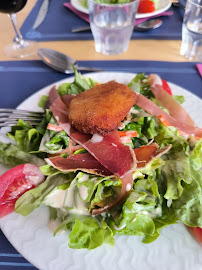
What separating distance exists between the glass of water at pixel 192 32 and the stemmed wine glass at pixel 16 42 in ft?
3.80

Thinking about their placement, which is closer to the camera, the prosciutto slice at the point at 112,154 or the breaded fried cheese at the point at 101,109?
the prosciutto slice at the point at 112,154

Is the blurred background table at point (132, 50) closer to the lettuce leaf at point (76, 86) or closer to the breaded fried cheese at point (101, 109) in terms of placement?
the lettuce leaf at point (76, 86)

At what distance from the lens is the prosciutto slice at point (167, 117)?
Result: 1127 millimetres

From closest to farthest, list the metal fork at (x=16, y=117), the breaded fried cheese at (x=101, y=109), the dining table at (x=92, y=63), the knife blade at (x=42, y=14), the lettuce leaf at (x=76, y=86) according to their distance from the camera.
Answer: the breaded fried cheese at (x=101, y=109)
the metal fork at (x=16, y=117)
the lettuce leaf at (x=76, y=86)
the dining table at (x=92, y=63)
the knife blade at (x=42, y=14)

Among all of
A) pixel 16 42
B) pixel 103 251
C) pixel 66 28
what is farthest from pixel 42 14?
pixel 103 251

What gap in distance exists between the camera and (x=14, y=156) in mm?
1077

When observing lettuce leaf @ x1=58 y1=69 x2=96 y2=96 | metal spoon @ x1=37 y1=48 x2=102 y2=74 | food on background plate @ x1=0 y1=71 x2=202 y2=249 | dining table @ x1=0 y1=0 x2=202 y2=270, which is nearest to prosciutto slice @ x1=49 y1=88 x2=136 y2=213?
food on background plate @ x1=0 y1=71 x2=202 y2=249

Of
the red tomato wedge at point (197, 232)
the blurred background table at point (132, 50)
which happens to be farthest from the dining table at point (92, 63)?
the red tomato wedge at point (197, 232)

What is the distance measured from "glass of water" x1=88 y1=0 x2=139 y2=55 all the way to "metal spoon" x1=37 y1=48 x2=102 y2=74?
0.30 metres

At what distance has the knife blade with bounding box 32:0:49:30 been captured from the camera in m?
2.19

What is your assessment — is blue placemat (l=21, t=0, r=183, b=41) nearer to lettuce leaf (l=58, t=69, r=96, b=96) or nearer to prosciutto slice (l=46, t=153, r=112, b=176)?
lettuce leaf (l=58, t=69, r=96, b=96)

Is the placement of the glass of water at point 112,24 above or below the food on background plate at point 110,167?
above

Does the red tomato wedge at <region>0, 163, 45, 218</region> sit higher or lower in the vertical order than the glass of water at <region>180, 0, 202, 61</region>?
lower

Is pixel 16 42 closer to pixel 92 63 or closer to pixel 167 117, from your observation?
pixel 92 63
